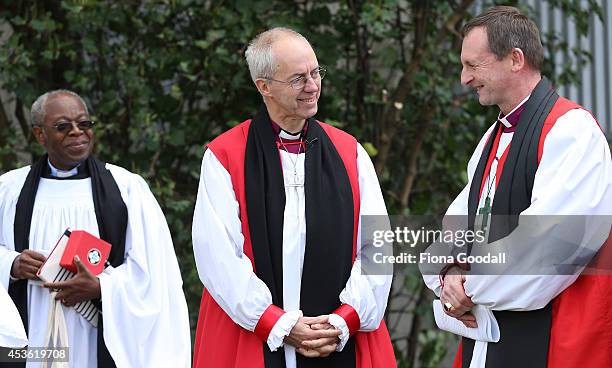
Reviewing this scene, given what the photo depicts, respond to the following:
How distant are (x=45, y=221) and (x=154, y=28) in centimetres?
221

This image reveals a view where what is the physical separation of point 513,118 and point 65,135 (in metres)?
2.05

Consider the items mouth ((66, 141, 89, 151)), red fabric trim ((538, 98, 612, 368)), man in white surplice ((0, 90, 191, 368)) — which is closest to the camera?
red fabric trim ((538, 98, 612, 368))

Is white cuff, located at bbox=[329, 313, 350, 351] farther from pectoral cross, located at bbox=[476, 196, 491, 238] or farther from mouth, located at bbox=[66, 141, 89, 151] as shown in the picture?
mouth, located at bbox=[66, 141, 89, 151]

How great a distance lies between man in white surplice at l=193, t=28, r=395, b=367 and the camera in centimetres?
403

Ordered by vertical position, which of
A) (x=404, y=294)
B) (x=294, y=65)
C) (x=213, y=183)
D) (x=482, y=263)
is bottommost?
(x=404, y=294)

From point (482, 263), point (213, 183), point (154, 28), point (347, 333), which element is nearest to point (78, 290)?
point (213, 183)

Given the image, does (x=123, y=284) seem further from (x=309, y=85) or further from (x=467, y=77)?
(x=467, y=77)

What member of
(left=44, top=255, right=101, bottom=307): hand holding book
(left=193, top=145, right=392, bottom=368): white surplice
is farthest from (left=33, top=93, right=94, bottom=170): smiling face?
(left=193, top=145, right=392, bottom=368): white surplice

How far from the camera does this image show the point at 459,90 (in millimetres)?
7543

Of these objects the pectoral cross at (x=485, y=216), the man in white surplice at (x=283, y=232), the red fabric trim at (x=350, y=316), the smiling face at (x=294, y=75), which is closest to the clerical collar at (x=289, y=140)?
the man in white surplice at (x=283, y=232)

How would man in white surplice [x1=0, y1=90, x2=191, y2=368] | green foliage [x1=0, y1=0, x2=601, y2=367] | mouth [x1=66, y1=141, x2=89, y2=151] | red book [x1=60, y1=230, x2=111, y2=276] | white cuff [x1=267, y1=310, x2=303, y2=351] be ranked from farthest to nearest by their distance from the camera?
green foliage [x1=0, y1=0, x2=601, y2=367] < mouth [x1=66, y1=141, x2=89, y2=151] < man in white surplice [x1=0, y1=90, x2=191, y2=368] < red book [x1=60, y1=230, x2=111, y2=276] < white cuff [x1=267, y1=310, x2=303, y2=351]

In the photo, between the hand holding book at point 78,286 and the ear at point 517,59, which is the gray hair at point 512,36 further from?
the hand holding book at point 78,286

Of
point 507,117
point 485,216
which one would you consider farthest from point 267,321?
point 507,117

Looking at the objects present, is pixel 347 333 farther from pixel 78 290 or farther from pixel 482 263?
pixel 78 290
